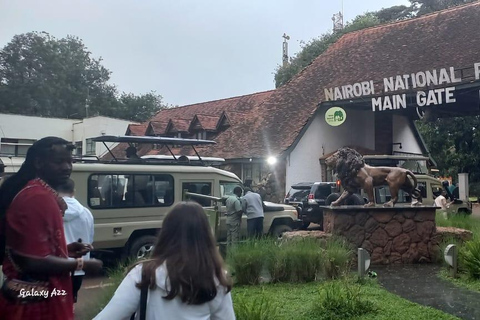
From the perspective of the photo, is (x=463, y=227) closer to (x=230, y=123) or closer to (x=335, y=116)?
(x=335, y=116)

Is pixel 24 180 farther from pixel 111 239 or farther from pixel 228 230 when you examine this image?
pixel 228 230

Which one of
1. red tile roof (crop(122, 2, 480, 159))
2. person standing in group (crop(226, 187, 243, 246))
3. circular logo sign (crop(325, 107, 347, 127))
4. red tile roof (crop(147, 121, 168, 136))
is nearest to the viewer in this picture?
person standing in group (crop(226, 187, 243, 246))

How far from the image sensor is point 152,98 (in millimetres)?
61312

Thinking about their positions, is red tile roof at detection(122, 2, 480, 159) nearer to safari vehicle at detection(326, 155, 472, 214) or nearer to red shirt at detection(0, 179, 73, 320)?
safari vehicle at detection(326, 155, 472, 214)

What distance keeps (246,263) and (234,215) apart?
346cm

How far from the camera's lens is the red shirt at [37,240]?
312cm

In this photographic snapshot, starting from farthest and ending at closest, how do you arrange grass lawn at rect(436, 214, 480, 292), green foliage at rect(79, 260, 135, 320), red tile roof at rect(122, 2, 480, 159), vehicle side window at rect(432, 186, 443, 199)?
red tile roof at rect(122, 2, 480, 159) → vehicle side window at rect(432, 186, 443, 199) → grass lawn at rect(436, 214, 480, 292) → green foliage at rect(79, 260, 135, 320)

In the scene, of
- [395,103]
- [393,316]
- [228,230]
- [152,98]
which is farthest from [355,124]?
[152,98]

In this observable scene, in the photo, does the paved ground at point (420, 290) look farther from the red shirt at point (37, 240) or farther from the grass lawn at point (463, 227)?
the red shirt at point (37, 240)

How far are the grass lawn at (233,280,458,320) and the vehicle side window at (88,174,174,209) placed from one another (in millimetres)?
3356

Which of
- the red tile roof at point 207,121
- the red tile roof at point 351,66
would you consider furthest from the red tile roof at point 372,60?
the red tile roof at point 207,121

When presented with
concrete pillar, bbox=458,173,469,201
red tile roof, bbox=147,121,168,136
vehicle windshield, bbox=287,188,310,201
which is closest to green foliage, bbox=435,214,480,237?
vehicle windshield, bbox=287,188,310,201

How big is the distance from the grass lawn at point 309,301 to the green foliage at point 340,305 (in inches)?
2.7

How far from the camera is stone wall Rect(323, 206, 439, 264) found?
10.8 meters
